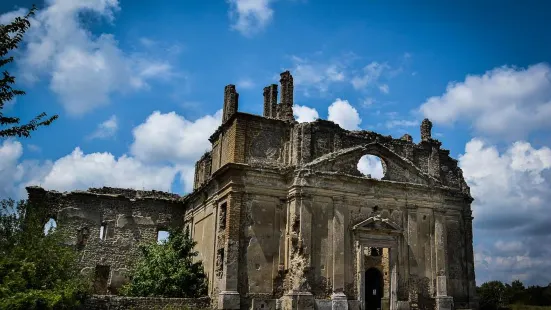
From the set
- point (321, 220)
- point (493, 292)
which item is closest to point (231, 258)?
point (321, 220)

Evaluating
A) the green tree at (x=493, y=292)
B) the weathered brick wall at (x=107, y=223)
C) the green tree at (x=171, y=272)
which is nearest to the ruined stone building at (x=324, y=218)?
the green tree at (x=171, y=272)

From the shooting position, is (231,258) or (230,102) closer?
(231,258)

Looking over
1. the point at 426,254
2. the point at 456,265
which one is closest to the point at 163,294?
the point at 426,254

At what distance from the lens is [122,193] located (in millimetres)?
24766

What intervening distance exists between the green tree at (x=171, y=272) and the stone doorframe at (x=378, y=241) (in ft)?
18.5

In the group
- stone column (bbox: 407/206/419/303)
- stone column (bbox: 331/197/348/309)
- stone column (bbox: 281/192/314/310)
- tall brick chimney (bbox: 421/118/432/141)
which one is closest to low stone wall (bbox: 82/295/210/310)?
stone column (bbox: 281/192/314/310)

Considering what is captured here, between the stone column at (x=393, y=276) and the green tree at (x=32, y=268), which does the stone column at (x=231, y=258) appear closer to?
the green tree at (x=32, y=268)

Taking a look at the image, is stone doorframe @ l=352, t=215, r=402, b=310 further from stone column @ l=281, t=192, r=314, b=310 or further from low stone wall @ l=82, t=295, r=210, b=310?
low stone wall @ l=82, t=295, r=210, b=310

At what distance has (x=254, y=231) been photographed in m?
17.4

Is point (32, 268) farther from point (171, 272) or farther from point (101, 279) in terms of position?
point (101, 279)

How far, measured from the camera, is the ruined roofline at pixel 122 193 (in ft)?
76.7

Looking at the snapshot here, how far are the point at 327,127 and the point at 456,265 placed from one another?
7.84 m

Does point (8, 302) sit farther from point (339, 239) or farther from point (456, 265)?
point (456, 265)

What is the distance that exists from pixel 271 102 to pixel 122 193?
Answer: 902 cm
